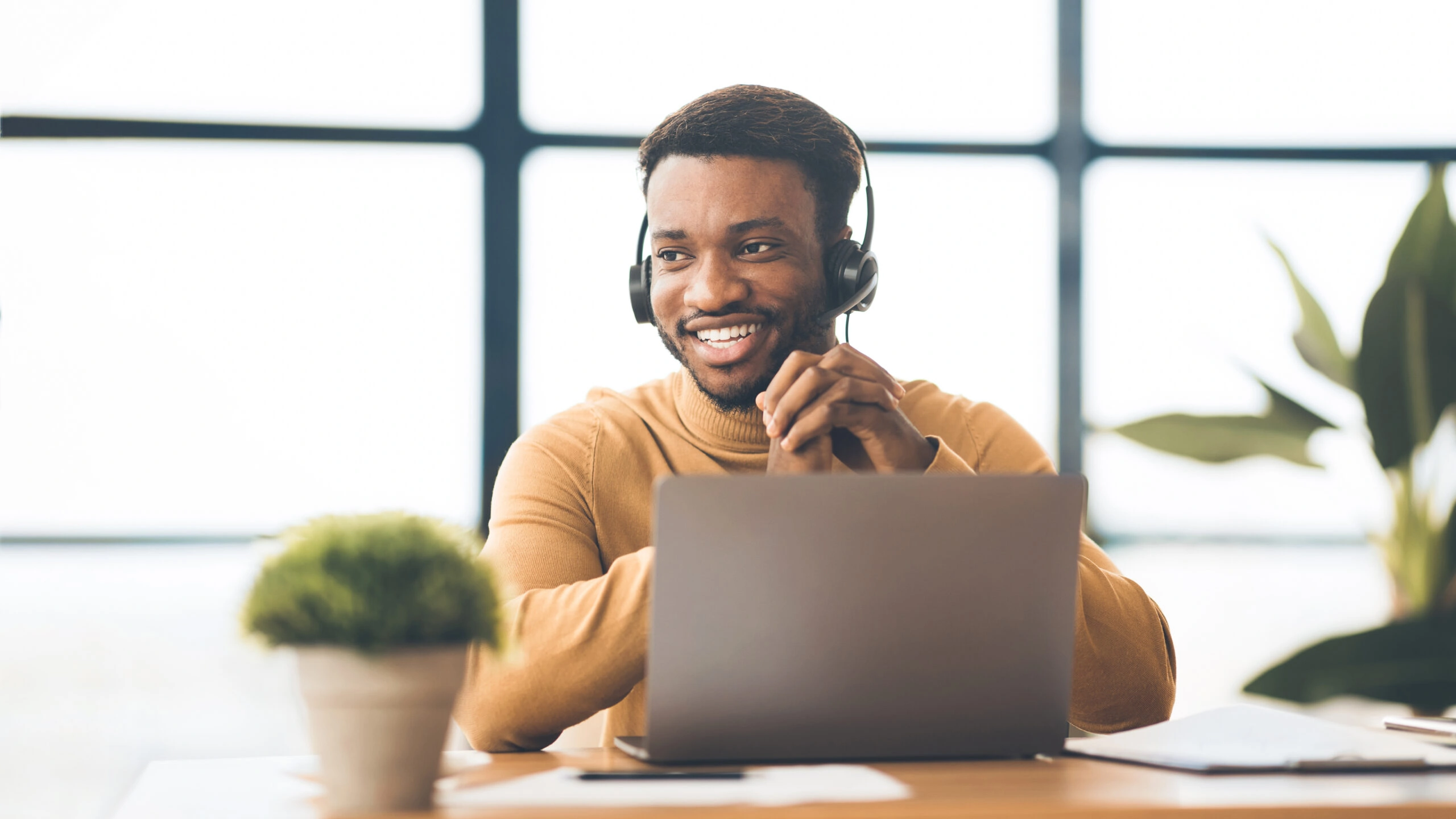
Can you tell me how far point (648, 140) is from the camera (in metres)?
1.66

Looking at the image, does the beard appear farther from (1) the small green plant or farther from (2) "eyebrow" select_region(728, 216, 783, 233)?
(1) the small green plant

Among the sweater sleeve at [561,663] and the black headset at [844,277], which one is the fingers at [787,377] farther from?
the black headset at [844,277]

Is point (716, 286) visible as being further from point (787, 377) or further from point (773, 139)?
point (787, 377)

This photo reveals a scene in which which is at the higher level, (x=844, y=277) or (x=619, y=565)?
(x=844, y=277)

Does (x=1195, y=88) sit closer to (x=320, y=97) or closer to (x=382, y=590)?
(x=320, y=97)

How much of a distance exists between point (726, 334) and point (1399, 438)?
1.59 m

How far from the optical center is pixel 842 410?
4.05ft

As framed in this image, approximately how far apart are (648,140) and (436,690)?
1140mm

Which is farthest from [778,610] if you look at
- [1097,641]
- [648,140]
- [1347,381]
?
[1347,381]

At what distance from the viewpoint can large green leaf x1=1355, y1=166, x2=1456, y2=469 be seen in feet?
7.41

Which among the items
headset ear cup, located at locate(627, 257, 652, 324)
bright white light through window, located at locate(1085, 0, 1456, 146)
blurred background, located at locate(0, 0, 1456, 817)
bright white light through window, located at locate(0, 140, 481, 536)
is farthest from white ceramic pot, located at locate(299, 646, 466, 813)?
bright white light through window, located at locate(1085, 0, 1456, 146)

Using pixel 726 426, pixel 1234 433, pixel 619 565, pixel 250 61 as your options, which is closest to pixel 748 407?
pixel 726 426

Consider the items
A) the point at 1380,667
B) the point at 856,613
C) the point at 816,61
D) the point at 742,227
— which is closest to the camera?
the point at 856,613

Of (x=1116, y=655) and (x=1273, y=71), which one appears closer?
(x=1116, y=655)
